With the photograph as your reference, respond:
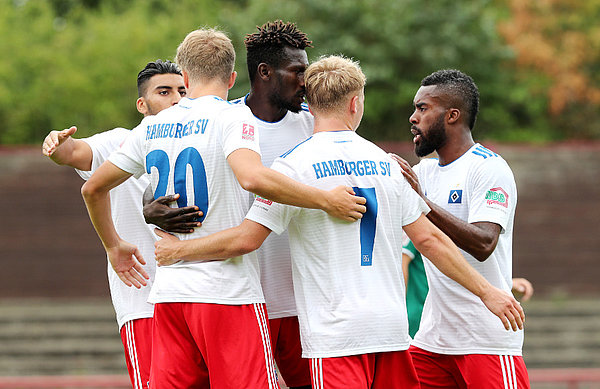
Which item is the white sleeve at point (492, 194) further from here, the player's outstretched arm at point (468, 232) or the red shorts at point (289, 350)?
the red shorts at point (289, 350)

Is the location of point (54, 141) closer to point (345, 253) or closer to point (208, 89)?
point (208, 89)

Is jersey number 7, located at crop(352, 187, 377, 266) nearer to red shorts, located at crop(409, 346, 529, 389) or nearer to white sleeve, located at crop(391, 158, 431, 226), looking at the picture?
white sleeve, located at crop(391, 158, 431, 226)

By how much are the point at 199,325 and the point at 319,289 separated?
2.02ft

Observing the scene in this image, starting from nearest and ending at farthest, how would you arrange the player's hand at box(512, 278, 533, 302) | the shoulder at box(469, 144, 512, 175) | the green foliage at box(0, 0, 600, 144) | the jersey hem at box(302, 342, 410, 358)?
the jersey hem at box(302, 342, 410, 358)
the shoulder at box(469, 144, 512, 175)
the player's hand at box(512, 278, 533, 302)
the green foliage at box(0, 0, 600, 144)

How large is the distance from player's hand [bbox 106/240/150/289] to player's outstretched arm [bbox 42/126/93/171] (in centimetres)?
57

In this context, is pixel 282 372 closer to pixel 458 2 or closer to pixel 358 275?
pixel 358 275

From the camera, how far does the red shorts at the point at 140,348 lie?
16.3 feet

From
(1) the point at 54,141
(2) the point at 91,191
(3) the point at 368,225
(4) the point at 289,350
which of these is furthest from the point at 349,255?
(1) the point at 54,141

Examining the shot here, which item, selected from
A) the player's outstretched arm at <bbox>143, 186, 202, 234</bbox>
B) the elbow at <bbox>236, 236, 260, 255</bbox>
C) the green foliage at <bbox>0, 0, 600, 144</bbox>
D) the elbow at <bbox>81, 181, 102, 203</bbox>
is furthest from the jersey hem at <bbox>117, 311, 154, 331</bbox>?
the green foliage at <bbox>0, 0, 600, 144</bbox>

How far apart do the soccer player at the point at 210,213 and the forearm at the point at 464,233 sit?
0.61 m

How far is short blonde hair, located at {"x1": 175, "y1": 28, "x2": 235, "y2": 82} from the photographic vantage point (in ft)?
13.7

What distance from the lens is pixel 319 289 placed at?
393cm

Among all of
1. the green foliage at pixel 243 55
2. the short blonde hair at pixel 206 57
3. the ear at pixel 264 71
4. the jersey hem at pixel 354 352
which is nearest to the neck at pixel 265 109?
the ear at pixel 264 71

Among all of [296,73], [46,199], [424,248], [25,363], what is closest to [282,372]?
[424,248]
